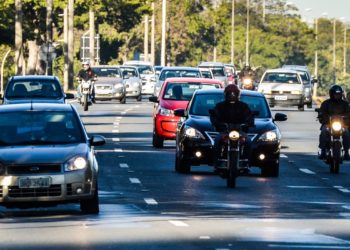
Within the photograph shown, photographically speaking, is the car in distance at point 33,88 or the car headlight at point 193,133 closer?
the car headlight at point 193,133

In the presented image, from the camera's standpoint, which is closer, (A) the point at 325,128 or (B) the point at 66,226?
(B) the point at 66,226

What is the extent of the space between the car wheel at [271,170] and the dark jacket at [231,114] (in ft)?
6.44

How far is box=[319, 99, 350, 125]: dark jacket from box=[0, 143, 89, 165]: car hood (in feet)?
36.6

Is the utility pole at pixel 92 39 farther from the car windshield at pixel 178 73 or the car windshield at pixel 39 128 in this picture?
the car windshield at pixel 39 128

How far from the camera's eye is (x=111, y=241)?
15812mm

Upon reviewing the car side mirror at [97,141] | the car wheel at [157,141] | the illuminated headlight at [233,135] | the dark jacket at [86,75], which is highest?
the car side mirror at [97,141]

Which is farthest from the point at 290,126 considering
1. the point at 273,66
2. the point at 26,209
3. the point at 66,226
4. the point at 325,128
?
the point at 273,66

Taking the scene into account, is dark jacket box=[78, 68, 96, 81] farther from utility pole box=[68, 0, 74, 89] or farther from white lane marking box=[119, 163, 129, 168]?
utility pole box=[68, 0, 74, 89]

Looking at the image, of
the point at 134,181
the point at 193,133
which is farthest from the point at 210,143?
the point at 134,181

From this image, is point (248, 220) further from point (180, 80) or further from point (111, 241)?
point (180, 80)

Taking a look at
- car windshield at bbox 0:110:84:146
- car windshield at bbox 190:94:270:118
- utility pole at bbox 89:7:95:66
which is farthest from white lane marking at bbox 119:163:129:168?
utility pole at bbox 89:7:95:66

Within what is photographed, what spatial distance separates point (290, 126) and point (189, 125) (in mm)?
22931

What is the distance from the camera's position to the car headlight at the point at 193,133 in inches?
1081

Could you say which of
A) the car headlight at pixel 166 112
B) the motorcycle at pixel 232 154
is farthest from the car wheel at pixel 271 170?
the car headlight at pixel 166 112
